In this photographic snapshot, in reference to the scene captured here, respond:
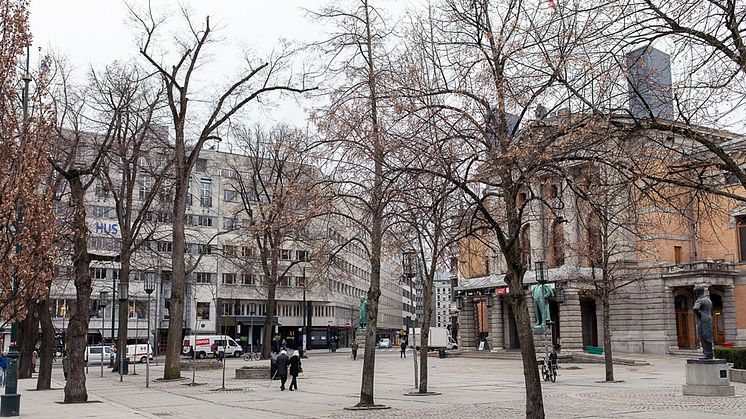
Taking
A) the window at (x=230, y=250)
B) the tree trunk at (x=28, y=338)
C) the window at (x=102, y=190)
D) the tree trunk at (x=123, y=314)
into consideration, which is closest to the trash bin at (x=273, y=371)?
the tree trunk at (x=123, y=314)

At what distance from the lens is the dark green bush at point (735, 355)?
95.2 ft

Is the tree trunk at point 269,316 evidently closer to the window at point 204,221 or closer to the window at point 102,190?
the window at point 102,190

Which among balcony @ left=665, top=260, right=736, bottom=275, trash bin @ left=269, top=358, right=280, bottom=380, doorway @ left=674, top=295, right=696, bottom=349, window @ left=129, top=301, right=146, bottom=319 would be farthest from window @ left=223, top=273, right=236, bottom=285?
trash bin @ left=269, top=358, right=280, bottom=380

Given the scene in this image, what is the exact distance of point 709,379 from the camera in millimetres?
21828

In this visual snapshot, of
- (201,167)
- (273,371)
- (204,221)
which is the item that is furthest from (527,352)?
(201,167)

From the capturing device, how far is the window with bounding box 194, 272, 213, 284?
84.6 meters

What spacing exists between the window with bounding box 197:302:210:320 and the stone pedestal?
69.0m

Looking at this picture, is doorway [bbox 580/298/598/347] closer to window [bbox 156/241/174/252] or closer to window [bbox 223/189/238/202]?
window [bbox 156/241/174/252]

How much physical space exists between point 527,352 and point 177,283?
2053 centimetres

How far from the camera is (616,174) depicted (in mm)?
13742

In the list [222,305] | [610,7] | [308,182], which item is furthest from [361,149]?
[222,305]

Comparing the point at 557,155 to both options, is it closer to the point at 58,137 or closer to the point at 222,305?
the point at 58,137

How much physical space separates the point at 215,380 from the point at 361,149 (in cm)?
1882

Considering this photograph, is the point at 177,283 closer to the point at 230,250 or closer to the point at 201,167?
the point at 230,250
